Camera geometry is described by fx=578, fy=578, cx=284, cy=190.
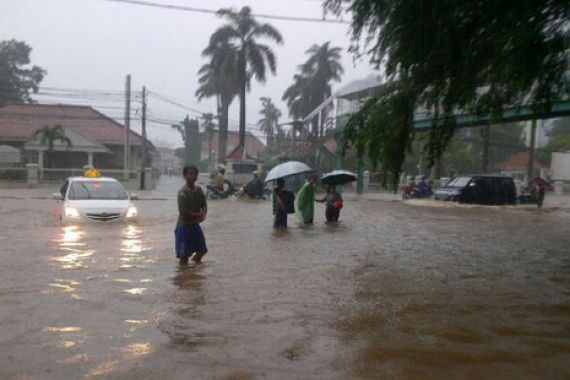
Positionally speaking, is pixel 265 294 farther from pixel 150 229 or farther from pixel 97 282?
pixel 150 229

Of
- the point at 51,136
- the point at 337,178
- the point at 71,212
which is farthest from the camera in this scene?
the point at 51,136

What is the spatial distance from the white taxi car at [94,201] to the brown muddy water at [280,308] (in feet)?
1.75

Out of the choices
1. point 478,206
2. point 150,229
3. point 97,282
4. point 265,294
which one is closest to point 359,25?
point 265,294

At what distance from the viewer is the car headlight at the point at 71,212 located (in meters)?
13.0

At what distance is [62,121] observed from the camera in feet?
136

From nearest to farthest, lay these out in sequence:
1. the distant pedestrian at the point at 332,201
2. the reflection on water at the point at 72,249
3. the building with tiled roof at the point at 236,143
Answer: the reflection on water at the point at 72,249 < the distant pedestrian at the point at 332,201 < the building with tiled roof at the point at 236,143

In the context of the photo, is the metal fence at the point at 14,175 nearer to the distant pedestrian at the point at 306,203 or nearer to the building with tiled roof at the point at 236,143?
the distant pedestrian at the point at 306,203

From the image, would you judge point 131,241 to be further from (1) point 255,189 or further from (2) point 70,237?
(1) point 255,189

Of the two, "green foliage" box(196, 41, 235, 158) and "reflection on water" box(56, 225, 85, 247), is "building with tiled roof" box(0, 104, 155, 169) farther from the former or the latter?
"reflection on water" box(56, 225, 85, 247)

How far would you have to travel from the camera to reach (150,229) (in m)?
13.5

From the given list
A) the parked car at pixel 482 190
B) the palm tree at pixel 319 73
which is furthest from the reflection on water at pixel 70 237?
the palm tree at pixel 319 73

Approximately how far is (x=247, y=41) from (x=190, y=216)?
36.1 meters

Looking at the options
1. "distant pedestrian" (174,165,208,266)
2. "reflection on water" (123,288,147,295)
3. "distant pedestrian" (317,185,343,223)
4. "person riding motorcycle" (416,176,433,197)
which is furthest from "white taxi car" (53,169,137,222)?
"person riding motorcycle" (416,176,433,197)

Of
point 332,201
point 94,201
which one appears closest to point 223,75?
point 332,201
